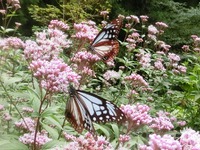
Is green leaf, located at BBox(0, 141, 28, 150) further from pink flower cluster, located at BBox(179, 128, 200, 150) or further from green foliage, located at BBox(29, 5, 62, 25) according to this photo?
green foliage, located at BBox(29, 5, 62, 25)

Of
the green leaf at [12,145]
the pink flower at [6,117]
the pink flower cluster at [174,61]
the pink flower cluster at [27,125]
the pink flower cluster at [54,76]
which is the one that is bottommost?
the pink flower cluster at [174,61]

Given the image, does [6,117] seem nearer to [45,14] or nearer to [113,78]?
[113,78]

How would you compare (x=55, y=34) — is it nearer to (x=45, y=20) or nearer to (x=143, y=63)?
(x=143, y=63)

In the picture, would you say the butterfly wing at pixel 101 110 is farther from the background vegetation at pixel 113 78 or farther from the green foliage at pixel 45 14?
the green foliage at pixel 45 14

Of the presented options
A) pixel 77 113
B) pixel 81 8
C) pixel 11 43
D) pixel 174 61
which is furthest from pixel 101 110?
pixel 81 8

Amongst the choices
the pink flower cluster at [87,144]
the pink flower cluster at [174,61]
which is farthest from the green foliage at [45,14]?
the pink flower cluster at [87,144]

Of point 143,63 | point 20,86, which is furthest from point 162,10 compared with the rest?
point 20,86
